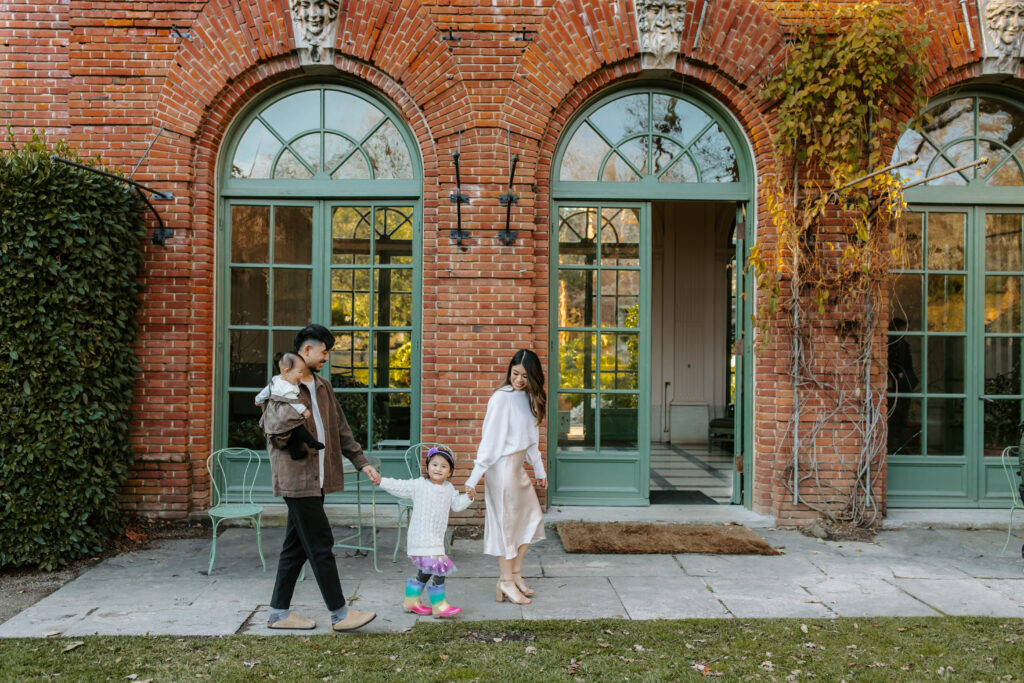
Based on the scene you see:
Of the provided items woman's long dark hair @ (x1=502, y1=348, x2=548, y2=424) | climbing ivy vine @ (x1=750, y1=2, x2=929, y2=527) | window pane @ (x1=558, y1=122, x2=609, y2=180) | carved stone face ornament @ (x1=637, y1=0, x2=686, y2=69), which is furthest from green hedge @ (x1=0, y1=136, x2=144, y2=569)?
climbing ivy vine @ (x1=750, y1=2, x2=929, y2=527)

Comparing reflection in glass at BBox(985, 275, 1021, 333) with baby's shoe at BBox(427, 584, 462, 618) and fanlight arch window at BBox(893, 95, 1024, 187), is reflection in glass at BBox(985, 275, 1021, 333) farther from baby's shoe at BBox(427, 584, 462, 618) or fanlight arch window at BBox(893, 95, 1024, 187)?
baby's shoe at BBox(427, 584, 462, 618)

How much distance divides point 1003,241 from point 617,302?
148 inches

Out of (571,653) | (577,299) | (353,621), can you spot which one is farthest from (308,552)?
(577,299)

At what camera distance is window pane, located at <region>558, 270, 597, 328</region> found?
6.42 meters

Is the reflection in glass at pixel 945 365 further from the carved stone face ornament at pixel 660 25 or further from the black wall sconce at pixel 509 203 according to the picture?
the black wall sconce at pixel 509 203

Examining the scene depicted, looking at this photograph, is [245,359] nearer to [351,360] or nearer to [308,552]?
[351,360]

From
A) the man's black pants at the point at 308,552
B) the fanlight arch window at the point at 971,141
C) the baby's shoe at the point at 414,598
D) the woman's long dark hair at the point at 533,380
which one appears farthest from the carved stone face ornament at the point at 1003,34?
the man's black pants at the point at 308,552

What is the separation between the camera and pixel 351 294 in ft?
21.0

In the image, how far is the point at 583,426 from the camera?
21.1 ft

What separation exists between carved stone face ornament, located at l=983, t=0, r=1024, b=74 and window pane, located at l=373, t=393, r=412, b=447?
6107mm

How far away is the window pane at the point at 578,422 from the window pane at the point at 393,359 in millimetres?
1459

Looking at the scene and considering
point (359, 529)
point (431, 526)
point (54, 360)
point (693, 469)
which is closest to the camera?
point (431, 526)

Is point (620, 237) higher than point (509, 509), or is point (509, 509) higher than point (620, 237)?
point (620, 237)

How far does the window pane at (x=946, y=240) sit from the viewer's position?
6.55 meters
